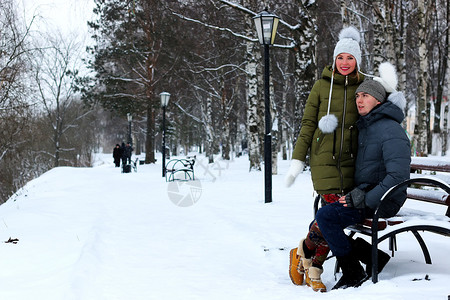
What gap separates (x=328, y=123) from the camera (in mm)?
3227

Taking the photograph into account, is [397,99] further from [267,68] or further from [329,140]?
[267,68]

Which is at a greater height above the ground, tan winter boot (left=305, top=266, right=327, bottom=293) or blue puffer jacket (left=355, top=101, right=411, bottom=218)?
blue puffer jacket (left=355, top=101, right=411, bottom=218)

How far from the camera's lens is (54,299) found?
10.3 ft

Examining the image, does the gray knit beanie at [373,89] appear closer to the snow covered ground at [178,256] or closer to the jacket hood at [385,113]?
the jacket hood at [385,113]

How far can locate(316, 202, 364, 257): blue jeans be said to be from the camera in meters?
3.04

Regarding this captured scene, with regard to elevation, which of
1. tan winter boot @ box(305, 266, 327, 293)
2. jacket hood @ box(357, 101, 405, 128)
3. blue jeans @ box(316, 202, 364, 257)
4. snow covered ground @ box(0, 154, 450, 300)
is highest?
jacket hood @ box(357, 101, 405, 128)

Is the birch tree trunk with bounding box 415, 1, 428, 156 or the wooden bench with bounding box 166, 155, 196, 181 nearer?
the birch tree trunk with bounding box 415, 1, 428, 156

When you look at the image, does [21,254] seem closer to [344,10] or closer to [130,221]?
[130,221]

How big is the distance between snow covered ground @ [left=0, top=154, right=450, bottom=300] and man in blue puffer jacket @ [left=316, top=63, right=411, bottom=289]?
0.33m

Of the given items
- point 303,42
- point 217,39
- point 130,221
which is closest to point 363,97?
point 130,221

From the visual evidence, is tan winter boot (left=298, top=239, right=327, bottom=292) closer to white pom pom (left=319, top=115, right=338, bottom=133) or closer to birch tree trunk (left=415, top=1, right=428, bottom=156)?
white pom pom (left=319, top=115, right=338, bottom=133)

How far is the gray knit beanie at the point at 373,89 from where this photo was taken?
3121 millimetres

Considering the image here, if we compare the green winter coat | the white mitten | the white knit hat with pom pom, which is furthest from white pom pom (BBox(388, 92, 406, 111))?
the white mitten

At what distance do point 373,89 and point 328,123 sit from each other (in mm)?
406
